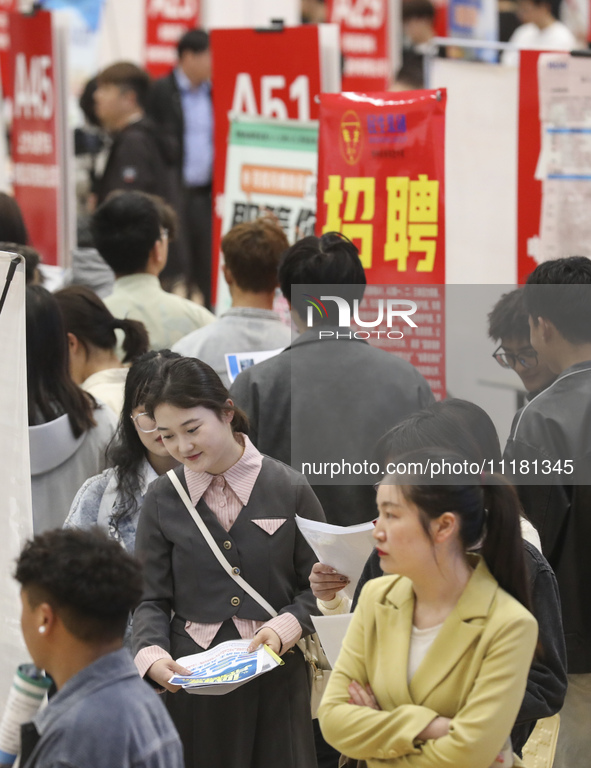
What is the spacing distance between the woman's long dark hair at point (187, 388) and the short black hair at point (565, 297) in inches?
36.3

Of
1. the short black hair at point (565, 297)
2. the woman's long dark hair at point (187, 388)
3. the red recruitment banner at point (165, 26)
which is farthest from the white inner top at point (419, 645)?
the red recruitment banner at point (165, 26)

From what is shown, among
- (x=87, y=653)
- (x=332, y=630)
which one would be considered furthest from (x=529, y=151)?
(x=87, y=653)

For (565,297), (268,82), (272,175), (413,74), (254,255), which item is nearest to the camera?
(565,297)

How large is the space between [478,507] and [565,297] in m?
1.09

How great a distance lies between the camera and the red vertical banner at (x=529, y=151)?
4449 millimetres

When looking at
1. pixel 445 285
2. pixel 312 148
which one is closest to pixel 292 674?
pixel 445 285

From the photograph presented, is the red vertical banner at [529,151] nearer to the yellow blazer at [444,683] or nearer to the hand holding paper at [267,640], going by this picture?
the hand holding paper at [267,640]

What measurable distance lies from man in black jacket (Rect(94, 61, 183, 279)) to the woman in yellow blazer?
5914 millimetres

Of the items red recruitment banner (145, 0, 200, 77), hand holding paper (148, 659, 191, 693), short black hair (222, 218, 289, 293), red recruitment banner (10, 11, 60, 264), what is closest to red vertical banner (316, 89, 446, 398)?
short black hair (222, 218, 289, 293)

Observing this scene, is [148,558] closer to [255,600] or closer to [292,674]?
[255,600]

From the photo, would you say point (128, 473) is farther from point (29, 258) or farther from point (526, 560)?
point (29, 258)

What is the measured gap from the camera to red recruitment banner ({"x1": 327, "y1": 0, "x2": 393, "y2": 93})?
952 centimetres

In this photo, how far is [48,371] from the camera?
132 inches

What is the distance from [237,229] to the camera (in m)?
4.16
